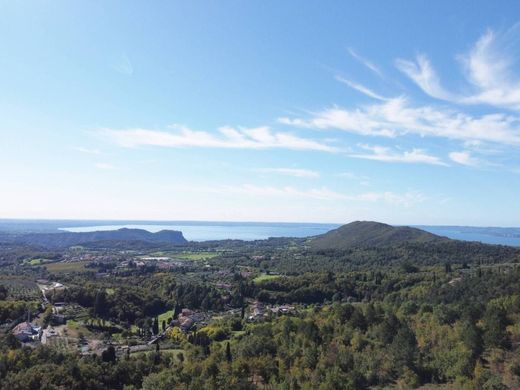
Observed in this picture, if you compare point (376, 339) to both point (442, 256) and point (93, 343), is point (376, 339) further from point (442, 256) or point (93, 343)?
point (442, 256)

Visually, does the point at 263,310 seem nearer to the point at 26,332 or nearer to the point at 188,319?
the point at 188,319

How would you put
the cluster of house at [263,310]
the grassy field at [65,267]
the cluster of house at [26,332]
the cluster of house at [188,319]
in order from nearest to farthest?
the cluster of house at [26,332] → the cluster of house at [188,319] → the cluster of house at [263,310] → the grassy field at [65,267]

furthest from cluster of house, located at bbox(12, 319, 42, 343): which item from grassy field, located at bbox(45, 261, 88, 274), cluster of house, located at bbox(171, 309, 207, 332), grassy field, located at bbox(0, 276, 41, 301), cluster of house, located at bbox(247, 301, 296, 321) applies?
grassy field, located at bbox(45, 261, 88, 274)

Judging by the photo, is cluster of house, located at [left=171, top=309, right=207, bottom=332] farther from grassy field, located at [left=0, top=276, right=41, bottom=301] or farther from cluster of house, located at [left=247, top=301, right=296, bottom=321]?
grassy field, located at [left=0, top=276, right=41, bottom=301]

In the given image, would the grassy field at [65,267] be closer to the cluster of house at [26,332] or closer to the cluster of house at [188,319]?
the cluster of house at [188,319]

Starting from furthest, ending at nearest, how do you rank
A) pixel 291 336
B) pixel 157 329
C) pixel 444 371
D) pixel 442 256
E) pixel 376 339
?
pixel 442 256, pixel 157 329, pixel 291 336, pixel 376 339, pixel 444 371

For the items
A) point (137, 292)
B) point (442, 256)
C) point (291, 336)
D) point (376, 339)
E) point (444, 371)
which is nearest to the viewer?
point (444, 371)

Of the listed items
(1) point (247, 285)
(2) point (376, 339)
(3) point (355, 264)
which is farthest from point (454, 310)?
(3) point (355, 264)

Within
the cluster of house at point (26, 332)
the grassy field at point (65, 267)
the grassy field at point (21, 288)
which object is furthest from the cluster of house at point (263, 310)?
the grassy field at point (65, 267)
